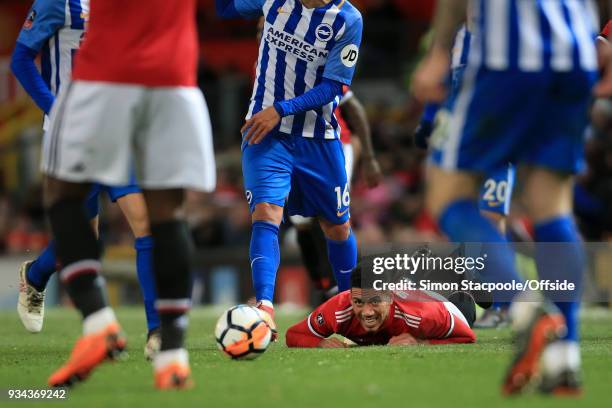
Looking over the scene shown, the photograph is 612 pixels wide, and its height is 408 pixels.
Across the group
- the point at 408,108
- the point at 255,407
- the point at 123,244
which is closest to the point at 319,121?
the point at 255,407

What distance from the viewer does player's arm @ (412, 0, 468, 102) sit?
421cm

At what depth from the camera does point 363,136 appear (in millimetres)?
8969

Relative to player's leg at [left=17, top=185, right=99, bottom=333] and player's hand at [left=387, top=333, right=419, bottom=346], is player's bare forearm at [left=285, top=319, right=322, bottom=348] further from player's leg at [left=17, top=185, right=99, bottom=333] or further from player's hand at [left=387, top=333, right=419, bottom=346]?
player's leg at [left=17, top=185, right=99, bottom=333]

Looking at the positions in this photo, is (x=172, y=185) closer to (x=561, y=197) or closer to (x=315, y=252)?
(x=561, y=197)

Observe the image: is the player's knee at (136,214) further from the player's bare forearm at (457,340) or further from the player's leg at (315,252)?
the player's leg at (315,252)

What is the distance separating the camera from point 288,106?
6945mm

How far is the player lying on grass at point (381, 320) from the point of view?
6.75 m

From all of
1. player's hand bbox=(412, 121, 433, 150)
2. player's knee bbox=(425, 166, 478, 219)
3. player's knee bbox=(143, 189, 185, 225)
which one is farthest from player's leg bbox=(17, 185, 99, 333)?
player's knee bbox=(425, 166, 478, 219)

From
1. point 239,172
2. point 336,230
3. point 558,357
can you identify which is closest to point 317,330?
point 336,230

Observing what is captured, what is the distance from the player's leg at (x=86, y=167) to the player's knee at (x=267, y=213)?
2.18 meters

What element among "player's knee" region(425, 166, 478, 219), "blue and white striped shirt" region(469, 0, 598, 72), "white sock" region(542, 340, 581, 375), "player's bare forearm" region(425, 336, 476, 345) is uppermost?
"blue and white striped shirt" region(469, 0, 598, 72)

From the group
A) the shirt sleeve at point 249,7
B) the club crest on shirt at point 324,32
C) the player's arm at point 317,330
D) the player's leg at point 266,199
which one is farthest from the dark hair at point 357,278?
the shirt sleeve at point 249,7

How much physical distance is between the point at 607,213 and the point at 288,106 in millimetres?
7827

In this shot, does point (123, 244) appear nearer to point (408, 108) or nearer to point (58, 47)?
point (408, 108)
